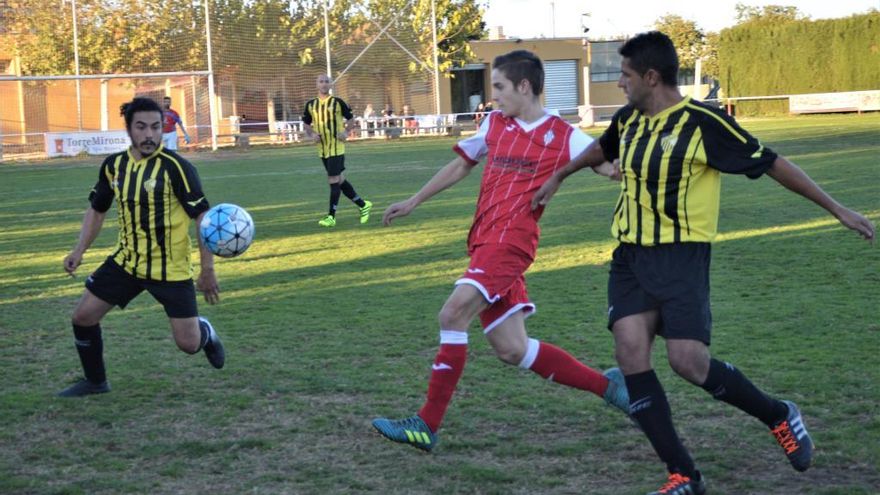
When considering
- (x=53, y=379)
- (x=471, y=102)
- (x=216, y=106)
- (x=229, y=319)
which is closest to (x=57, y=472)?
(x=53, y=379)

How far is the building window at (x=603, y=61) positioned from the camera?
7062cm

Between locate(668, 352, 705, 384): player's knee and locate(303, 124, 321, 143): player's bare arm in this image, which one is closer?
locate(668, 352, 705, 384): player's knee

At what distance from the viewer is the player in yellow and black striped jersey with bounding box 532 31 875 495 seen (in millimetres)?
4262

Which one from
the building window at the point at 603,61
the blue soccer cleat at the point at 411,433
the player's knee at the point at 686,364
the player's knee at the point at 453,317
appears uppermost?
the building window at the point at 603,61

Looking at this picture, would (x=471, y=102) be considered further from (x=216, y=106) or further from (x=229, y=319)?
(x=229, y=319)

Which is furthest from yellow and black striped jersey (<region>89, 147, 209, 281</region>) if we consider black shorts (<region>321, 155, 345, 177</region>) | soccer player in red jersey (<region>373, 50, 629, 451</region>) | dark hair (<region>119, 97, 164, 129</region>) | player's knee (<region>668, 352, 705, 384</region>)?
black shorts (<region>321, 155, 345, 177</region>)

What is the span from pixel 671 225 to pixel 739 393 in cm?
76

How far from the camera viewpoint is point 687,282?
4.26 meters

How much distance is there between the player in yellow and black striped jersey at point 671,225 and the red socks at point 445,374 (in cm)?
87

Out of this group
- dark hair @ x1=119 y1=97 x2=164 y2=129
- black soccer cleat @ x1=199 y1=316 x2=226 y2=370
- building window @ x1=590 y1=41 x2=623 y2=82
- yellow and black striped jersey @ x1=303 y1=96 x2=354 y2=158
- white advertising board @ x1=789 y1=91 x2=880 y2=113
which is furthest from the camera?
building window @ x1=590 y1=41 x2=623 y2=82

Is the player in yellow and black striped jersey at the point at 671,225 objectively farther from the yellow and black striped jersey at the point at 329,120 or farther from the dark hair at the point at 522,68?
the yellow and black striped jersey at the point at 329,120

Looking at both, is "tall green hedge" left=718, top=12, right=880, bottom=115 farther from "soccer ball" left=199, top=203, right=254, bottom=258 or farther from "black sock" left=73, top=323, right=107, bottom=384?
"black sock" left=73, top=323, right=107, bottom=384

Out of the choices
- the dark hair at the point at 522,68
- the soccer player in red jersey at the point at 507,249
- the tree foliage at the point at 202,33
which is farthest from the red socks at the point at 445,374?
the tree foliage at the point at 202,33

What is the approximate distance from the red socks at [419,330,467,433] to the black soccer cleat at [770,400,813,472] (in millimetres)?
1424
